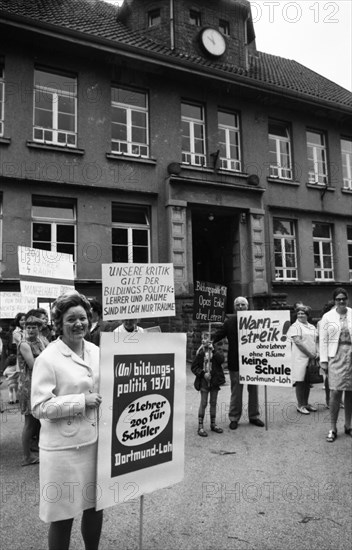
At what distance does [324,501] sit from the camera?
3.63 meters

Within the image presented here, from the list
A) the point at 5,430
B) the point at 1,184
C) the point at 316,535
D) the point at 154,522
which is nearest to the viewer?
the point at 316,535

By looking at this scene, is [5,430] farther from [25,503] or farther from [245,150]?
[245,150]

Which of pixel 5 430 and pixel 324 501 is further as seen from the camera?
pixel 5 430

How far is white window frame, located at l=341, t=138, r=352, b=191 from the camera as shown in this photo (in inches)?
688

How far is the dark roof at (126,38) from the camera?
41.4 ft

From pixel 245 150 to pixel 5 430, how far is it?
41.0ft

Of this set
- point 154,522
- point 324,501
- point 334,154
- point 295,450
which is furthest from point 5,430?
point 334,154

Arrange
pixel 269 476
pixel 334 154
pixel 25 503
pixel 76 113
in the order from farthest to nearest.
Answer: pixel 334 154 < pixel 76 113 < pixel 269 476 < pixel 25 503

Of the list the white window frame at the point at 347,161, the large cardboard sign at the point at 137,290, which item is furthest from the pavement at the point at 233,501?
the white window frame at the point at 347,161

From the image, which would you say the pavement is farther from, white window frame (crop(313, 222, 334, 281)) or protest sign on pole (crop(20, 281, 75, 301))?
white window frame (crop(313, 222, 334, 281))

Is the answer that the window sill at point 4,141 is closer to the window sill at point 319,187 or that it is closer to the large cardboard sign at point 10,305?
the large cardboard sign at point 10,305

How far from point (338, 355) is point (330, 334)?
297mm

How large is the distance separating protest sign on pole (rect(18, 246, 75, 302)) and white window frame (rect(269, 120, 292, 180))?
424 inches

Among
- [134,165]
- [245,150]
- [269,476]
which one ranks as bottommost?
[269,476]
